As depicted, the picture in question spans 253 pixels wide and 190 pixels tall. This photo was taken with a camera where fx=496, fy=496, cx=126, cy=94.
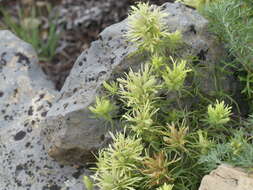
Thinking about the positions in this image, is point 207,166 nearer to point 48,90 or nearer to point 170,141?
point 170,141

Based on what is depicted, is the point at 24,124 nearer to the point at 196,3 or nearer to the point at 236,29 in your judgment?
the point at 196,3

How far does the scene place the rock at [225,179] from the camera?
191 centimetres

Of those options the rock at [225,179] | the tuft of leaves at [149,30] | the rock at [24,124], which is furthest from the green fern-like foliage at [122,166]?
the rock at [24,124]

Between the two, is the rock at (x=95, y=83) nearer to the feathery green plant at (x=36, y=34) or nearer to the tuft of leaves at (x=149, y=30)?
the tuft of leaves at (x=149, y=30)

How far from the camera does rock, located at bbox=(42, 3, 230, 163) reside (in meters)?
2.46

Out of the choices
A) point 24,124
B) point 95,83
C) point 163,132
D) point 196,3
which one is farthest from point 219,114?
point 24,124

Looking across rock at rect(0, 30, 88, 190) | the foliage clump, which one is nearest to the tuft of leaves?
the foliage clump

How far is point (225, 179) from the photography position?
1.94 metres

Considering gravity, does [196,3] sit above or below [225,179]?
above

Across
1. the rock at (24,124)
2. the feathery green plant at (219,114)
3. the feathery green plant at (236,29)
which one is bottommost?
the rock at (24,124)

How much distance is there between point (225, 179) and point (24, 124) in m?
1.32

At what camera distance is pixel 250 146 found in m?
1.93

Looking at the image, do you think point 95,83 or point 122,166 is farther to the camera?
point 95,83

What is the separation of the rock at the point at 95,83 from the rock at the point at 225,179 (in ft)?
1.88
